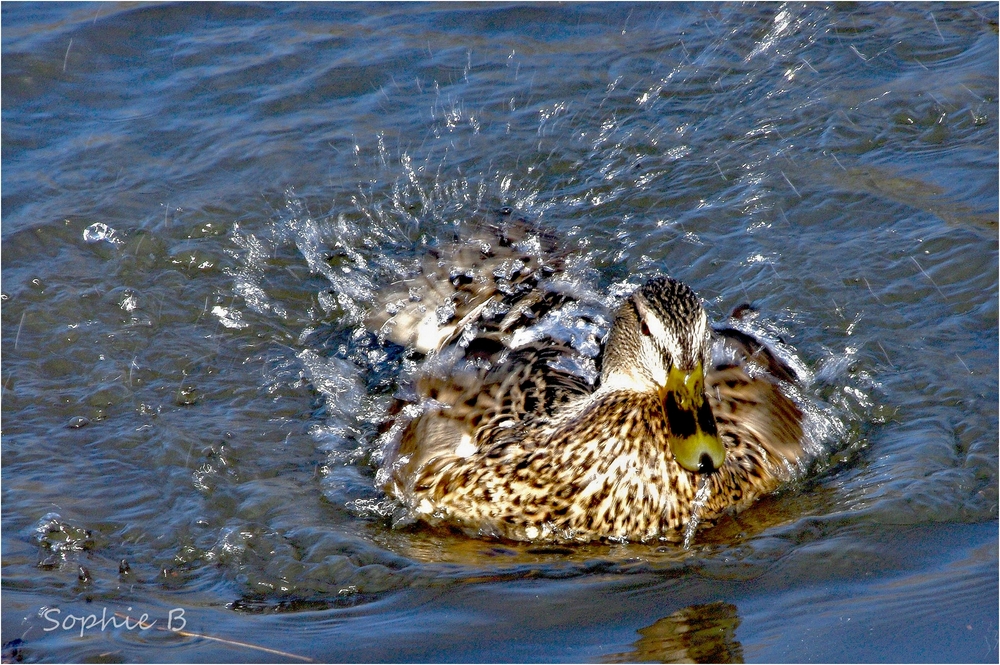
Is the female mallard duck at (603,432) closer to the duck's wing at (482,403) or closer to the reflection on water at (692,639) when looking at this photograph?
the duck's wing at (482,403)

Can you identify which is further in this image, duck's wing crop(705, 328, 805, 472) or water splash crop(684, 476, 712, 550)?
duck's wing crop(705, 328, 805, 472)

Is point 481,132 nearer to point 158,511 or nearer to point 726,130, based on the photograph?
point 726,130

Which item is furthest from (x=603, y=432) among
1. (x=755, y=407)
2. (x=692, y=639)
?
(x=692, y=639)

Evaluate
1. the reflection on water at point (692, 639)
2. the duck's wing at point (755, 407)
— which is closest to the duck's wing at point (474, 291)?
the duck's wing at point (755, 407)

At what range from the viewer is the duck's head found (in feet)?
14.7

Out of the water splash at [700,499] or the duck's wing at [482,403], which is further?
the duck's wing at [482,403]

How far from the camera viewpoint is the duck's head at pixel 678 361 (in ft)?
14.7

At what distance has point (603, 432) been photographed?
4.94m

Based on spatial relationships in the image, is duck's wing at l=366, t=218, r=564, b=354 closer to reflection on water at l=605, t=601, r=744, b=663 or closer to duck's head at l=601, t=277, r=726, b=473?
duck's head at l=601, t=277, r=726, b=473

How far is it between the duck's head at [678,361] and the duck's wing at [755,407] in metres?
0.53

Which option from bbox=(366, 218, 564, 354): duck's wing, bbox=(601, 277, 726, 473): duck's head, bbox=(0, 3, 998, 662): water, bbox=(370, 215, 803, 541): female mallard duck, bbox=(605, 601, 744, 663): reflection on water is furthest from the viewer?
bbox=(366, 218, 564, 354): duck's wing

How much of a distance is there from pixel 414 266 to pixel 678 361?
2593 mm

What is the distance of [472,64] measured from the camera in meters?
8.97

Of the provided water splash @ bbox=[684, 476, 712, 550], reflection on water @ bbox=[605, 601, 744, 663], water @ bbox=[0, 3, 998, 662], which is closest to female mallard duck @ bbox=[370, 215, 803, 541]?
water splash @ bbox=[684, 476, 712, 550]
